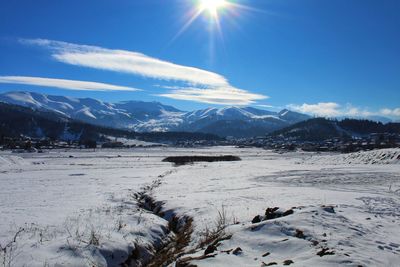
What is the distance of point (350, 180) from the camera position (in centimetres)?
3503

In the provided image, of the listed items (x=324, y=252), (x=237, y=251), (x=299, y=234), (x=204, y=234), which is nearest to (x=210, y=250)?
(x=237, y=251)

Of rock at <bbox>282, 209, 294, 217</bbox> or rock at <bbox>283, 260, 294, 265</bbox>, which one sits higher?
rock at <bbox>282, 209, 294, 217</bbox>

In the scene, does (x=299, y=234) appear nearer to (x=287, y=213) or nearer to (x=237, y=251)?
(x=237, y=251)

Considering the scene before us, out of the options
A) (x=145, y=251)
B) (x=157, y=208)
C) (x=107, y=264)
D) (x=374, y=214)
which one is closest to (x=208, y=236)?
(x=145, y=251)

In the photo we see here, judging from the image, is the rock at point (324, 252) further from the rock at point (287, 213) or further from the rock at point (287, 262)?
the rock at point (287, 213)

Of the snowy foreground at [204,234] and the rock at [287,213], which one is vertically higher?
the rock at [287,213]

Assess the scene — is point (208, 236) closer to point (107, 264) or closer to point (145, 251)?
point (145, 251)

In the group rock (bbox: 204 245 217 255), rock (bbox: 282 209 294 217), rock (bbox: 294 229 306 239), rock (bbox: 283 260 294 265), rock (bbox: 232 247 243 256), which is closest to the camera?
rock (bbox: 283 260 294 265)

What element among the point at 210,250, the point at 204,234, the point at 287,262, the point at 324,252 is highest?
the point at 324,252

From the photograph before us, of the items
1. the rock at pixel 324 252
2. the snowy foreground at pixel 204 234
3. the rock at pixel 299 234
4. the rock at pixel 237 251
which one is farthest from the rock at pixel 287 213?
the rock at pixel 324 252

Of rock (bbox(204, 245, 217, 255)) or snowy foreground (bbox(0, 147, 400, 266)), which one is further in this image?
rock (bbox(204, 245, 217, 255))

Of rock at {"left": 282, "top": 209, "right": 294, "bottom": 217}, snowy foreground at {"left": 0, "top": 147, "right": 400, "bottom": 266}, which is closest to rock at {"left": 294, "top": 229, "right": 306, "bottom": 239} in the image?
snowy foreground at {"left": 0, "top": 147, "right": 400, "bottom": 266}

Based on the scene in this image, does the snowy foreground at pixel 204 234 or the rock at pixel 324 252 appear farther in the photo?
the snowy foreground at pixel 204 234

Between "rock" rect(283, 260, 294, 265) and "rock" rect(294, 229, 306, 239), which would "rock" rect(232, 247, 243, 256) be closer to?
"rock" rect(283, 260, 294, 265)
